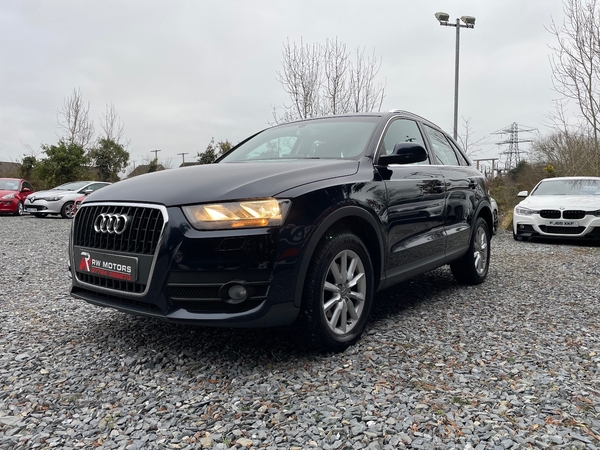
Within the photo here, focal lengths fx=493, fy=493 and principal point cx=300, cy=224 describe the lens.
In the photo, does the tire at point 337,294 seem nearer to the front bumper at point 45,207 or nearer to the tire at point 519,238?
the tire at point 519,238

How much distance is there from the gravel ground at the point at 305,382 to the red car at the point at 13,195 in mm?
15560

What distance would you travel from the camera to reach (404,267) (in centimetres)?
392

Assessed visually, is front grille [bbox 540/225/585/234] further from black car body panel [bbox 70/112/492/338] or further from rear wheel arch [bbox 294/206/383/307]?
rear wheel arch [bbox 294/206/383/307]

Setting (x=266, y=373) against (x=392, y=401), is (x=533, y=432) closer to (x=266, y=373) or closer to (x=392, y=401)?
(x=392, y=401)

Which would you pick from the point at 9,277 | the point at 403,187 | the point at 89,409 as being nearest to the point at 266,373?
the point at 89,409

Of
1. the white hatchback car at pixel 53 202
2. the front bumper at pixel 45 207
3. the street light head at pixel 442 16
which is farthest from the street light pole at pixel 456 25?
the front bumper at pixel 45 207

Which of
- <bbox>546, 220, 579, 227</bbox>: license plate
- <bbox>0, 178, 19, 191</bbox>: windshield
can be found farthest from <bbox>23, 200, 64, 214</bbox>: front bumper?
<bbox>546, 220, 579, 227</bbox>: license plate

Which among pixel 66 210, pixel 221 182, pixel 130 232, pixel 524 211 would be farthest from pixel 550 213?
pixel 66 210

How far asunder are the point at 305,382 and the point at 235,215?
1.02 m

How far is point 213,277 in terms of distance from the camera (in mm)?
2713

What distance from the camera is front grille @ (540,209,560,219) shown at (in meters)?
10.1

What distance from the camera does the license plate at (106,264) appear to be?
9.39 ft

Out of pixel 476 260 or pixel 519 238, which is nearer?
pixel 476 260

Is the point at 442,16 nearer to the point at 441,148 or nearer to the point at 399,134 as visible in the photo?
the point at 441,148
